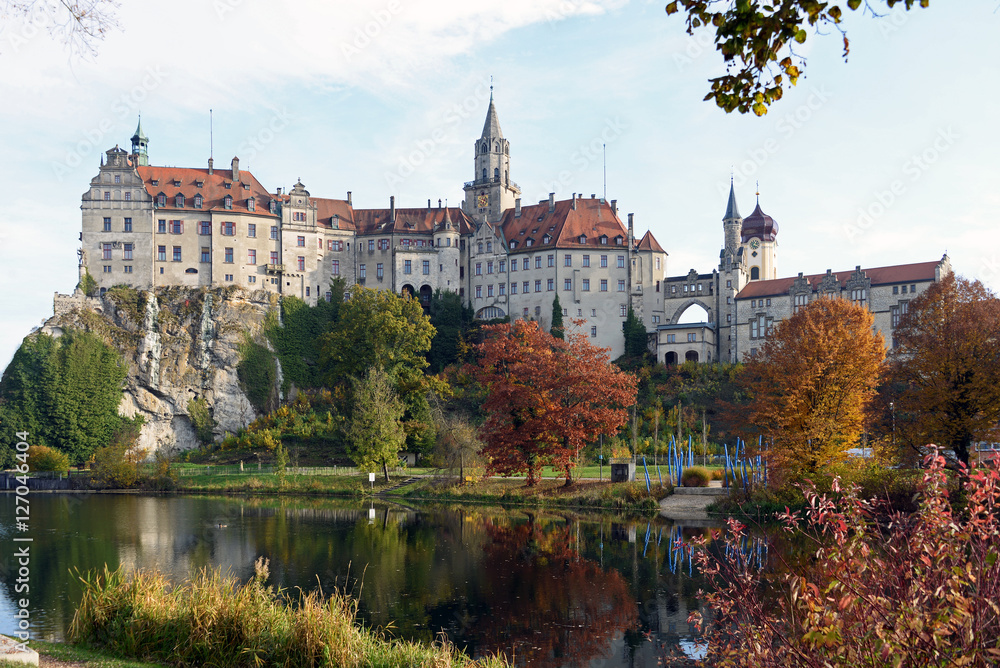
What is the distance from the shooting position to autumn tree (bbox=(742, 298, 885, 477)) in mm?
33375

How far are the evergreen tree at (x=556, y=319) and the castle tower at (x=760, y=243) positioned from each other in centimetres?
2415

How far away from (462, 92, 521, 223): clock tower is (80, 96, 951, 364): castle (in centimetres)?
190

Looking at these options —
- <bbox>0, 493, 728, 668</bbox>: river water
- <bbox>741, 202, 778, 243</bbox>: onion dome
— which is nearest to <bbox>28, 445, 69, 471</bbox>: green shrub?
<bbox>0, 493, 728, 668</bbox>: river water

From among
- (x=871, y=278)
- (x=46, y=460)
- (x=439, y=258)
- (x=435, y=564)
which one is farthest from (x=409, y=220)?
(x=435, y=564)

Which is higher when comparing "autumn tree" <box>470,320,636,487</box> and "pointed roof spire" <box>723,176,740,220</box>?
"pointed roof spire" <box>723,176,740,220</box>

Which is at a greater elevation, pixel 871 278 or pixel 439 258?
pixel 439 258

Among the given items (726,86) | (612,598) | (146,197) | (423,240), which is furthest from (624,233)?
(726,86)

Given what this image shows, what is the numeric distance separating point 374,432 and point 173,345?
1048 inches

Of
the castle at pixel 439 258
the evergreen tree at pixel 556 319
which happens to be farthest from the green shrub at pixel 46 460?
the evergreen tree at pixel 556 319

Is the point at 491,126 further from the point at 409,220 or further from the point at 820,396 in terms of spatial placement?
the point at 820,396

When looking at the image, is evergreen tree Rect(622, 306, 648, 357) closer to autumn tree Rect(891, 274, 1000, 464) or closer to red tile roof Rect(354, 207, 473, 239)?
red tile roof Rect(354, 207, 473, 239)

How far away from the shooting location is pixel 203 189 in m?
72.9

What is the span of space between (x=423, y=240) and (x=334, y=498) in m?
34.4

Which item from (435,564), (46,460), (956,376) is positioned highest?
(956,376)
